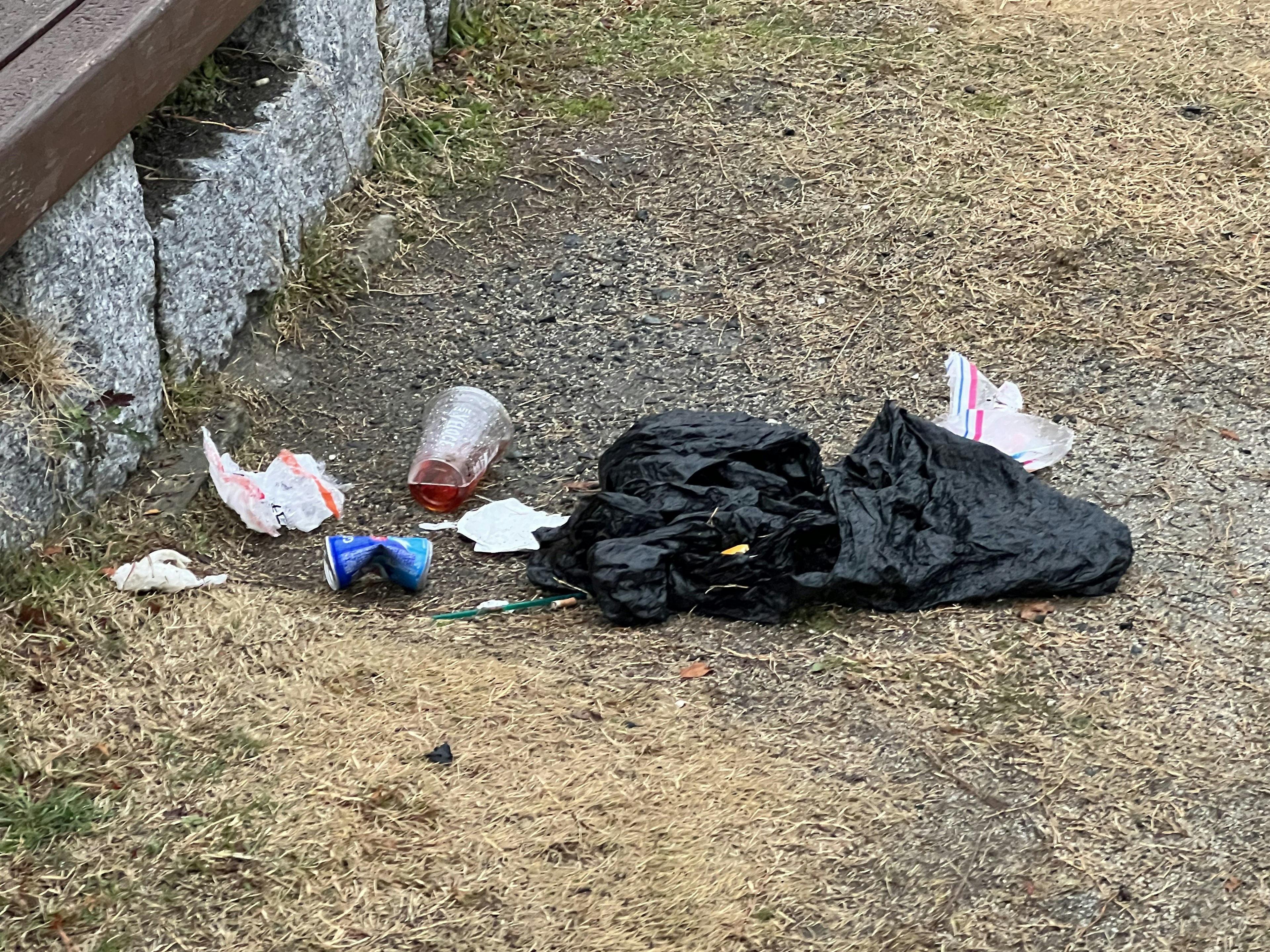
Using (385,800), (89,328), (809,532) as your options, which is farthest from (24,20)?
(809,532)

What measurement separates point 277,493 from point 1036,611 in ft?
6.10

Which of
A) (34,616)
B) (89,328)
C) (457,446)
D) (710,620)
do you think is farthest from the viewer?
(457,446)

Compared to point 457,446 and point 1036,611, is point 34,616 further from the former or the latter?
point 1036,611

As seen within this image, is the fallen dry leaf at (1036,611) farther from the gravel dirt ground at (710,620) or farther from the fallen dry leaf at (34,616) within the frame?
the fallen dry leaf at (34,616)

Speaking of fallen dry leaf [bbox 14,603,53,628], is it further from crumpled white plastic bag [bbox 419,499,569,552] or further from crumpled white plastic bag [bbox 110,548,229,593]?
crumpled white plastic bag [bbox 419,499,569,552]

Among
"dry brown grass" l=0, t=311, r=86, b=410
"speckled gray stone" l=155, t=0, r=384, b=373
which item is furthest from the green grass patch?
"speckled gray stone" l=155, t=0, r=384, b=373

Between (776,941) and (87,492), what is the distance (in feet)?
6.57

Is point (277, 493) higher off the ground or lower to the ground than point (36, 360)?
lower

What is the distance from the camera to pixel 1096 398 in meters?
3.94

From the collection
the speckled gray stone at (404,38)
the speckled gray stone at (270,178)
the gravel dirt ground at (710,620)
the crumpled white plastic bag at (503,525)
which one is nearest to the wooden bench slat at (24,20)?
the speckled gray stone at (270,178)

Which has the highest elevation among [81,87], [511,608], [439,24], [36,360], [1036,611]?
[81,87]

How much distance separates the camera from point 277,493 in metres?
3.61

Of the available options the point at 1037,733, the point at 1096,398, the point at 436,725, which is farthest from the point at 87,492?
the point at 1096,398

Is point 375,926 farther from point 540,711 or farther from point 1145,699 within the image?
point 1145,699
